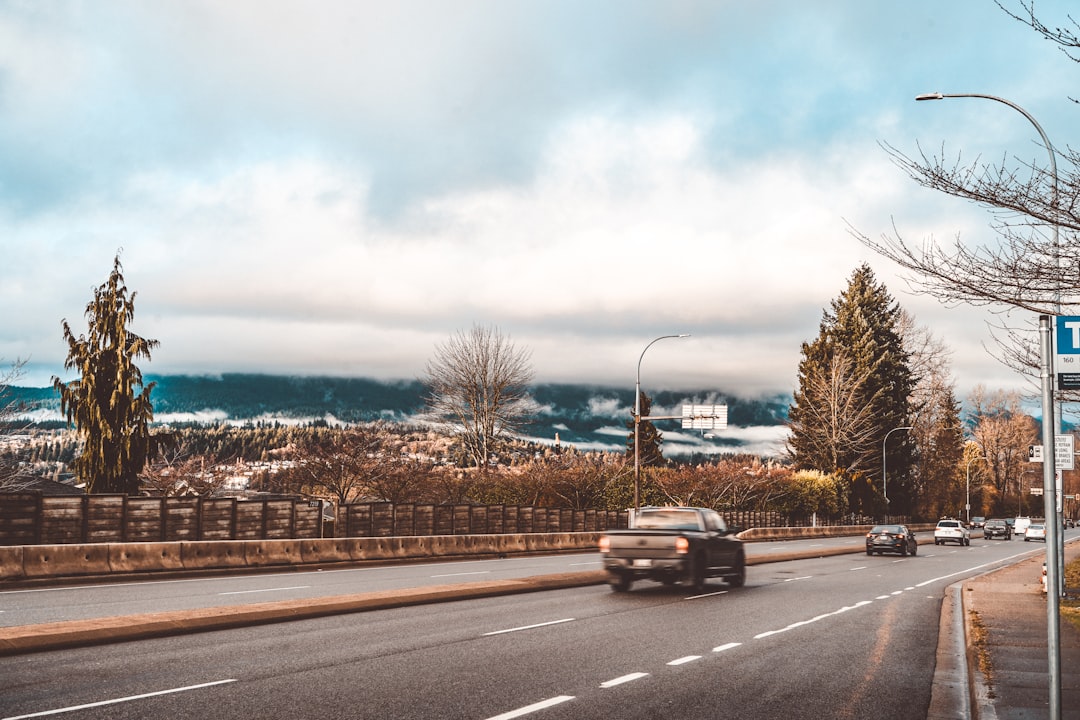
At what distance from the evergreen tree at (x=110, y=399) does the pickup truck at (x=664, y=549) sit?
38.4 metres

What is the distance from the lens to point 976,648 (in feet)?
40.9

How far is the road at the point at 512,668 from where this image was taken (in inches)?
346

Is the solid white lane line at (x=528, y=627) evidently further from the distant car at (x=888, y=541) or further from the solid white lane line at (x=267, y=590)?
the distant car at (x=888, y=541)

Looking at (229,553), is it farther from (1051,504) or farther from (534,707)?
(1051,504)

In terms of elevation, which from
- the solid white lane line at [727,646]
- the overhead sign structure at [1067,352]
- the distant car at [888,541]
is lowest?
the distant car at [888,541]

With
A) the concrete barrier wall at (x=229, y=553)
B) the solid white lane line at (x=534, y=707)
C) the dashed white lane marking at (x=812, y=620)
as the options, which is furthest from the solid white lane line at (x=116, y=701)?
the concrete barrier wall at (x=229, y=553)

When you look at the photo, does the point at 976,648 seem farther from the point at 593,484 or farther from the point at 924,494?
the point at 924,494

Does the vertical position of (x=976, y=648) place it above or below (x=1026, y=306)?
below

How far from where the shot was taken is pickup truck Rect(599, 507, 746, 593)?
20.7m

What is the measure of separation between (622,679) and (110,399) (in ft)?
158

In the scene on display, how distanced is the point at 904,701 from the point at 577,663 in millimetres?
3477

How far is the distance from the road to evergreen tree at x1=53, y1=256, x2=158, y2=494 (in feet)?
124

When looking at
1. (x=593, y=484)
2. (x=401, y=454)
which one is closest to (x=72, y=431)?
(x=401, y=454)

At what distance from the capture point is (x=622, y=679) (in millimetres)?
10383
